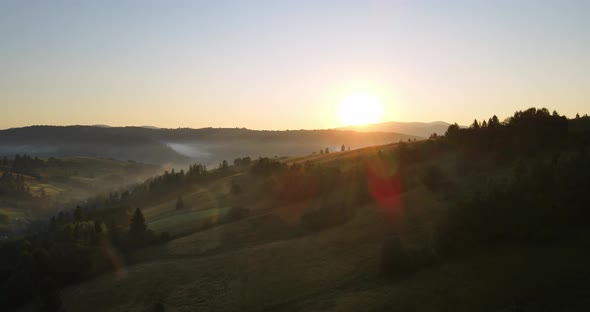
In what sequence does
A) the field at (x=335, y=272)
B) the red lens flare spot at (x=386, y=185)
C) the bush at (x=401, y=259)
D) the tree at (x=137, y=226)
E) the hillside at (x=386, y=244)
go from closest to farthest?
the field at (x=335, y=272) → the hillside at (x=386, y=244) → the bush at (x=401, y=259) → the red lens flare spot at (x=386, y=185) → the tree at (x=137, y=226)

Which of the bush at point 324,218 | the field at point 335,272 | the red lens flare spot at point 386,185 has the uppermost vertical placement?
the red lens flare spot at point 386,185

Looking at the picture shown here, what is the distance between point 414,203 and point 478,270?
32.3 m

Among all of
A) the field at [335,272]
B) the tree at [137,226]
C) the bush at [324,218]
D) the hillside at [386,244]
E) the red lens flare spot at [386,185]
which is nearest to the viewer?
the field at [335,272]

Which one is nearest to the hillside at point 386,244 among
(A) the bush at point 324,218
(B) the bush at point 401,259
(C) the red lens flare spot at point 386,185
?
(B) the bush at point 401,259

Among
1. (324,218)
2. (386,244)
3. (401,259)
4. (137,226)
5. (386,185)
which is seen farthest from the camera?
(386,185)

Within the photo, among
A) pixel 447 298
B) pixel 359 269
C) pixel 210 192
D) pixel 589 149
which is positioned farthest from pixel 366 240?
pixel 210 192

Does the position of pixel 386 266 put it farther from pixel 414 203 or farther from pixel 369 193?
pixel 369 193

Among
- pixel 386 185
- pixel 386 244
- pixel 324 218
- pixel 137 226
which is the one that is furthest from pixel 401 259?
pixel 137 226

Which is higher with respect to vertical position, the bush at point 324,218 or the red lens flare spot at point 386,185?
the red lens flare spot at point 386,185

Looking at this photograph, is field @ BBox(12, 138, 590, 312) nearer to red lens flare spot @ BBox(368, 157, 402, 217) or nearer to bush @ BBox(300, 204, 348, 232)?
red lens flare spot @ BBox(368, 157, 402, 217)

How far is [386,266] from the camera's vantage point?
62.2m

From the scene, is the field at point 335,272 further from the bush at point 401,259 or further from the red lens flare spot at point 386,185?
the red lens flare spot at point 386,185

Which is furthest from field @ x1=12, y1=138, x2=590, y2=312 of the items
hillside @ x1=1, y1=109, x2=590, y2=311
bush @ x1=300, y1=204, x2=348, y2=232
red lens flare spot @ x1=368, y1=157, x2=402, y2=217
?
bush @ x1=300, y1=204, x2=348, y2=232

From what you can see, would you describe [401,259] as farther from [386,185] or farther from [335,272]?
[386,185]
